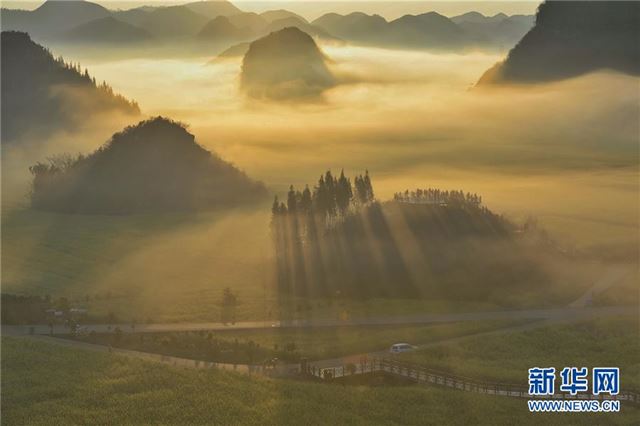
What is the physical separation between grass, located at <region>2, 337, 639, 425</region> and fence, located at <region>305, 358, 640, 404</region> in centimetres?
153

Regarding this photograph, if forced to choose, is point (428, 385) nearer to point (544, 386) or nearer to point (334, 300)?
point (544, 386)

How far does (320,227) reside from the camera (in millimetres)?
127188

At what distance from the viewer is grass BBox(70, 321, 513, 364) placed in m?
75.0

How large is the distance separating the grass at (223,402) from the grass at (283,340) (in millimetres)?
5452

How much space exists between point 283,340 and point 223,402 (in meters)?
18.7

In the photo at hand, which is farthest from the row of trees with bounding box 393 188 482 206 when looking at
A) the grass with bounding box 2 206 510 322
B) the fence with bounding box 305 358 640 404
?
the fence with bounding box 305 358 640 404

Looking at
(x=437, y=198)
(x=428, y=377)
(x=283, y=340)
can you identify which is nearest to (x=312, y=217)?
(x=437, y=198)

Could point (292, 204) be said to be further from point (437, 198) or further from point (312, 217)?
point (437, 198)

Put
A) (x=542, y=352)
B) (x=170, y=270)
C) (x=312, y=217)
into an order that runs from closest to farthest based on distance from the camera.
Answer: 1. (x=542, y=352)
2. (x=170, y=270)
3. (x=312, y=217)

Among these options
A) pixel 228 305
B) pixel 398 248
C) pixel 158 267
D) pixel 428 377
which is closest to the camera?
pixel 428 377

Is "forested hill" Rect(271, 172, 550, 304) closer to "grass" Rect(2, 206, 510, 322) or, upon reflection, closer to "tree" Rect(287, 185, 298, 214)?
"tree" Rect(287, 185, 298, 214)

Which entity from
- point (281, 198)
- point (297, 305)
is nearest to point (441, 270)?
point (297, 305)

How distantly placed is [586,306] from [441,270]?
1999 centimetres

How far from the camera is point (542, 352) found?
256 ft
